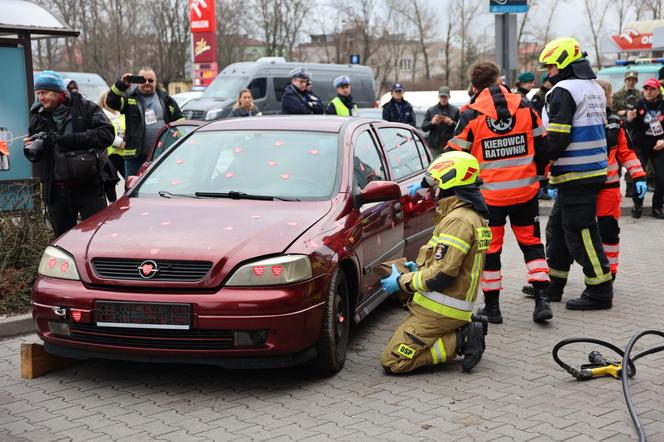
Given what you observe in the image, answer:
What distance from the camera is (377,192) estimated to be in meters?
5.73

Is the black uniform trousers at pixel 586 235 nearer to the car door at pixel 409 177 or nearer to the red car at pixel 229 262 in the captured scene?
the car door at pixel 409 177

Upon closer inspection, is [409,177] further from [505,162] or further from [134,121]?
[134,121]

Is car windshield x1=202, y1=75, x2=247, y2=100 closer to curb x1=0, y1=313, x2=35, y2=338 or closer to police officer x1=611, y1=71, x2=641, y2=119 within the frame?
police officer x1=611, y1=71, x2=641, y2=119

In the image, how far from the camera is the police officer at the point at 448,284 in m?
5.24

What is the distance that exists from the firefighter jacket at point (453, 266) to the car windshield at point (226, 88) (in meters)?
18.3

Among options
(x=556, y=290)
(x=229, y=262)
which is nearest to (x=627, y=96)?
(x=556, y=290)

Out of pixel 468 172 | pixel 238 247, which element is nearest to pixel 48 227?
pixel 238 247

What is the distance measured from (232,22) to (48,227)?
197ft

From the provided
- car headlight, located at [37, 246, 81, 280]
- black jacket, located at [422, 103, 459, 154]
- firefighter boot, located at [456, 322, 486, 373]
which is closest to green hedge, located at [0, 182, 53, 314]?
car headlight, located at [37, 246, 81, 280]

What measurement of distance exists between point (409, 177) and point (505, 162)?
1105 mm

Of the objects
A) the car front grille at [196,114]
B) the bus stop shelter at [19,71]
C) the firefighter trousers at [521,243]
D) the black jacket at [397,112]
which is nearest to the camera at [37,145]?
the bus stop shelter at [19,71]

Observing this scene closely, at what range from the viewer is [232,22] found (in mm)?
65188

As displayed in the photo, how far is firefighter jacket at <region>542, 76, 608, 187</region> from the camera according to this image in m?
6.68

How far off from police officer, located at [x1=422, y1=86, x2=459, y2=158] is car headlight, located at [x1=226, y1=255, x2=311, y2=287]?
27.3 feet
